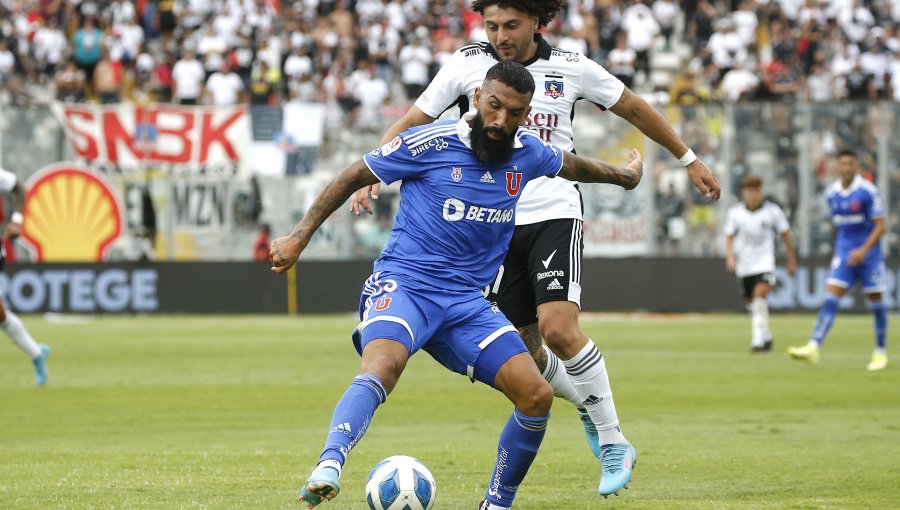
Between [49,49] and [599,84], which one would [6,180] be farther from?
[49,49]

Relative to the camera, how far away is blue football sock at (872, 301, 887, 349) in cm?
1659

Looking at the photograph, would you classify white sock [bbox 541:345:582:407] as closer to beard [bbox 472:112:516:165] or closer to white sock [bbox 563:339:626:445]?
white sock [bbox 563:339:626:445]

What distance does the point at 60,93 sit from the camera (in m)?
30.2

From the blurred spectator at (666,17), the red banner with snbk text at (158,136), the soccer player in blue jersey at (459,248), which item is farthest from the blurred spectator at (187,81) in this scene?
the soccer player in blue jersey at (459,248)

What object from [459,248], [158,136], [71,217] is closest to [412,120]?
[459,248]

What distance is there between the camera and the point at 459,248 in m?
6.79

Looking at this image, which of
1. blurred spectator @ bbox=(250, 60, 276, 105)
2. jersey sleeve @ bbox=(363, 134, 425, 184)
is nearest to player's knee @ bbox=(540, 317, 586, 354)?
jersey sleeve @ bbox=(363, 134, 425, 184)

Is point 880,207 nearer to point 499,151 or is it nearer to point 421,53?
point 499,151

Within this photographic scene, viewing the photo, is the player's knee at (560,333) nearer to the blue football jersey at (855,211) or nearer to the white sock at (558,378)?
the white sock at (558,378)

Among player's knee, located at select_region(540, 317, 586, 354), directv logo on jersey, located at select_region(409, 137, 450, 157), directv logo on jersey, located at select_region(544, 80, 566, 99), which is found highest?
directv logo on jersey, located at select_region(544, 80, 566, 99)

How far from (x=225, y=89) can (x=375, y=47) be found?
359cm

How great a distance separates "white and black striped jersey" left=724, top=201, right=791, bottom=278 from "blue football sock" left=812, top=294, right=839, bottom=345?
2.54m

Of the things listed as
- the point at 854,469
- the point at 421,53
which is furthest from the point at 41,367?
the point at 421,53

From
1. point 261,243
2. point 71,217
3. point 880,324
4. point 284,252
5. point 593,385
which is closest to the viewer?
point 284,252
